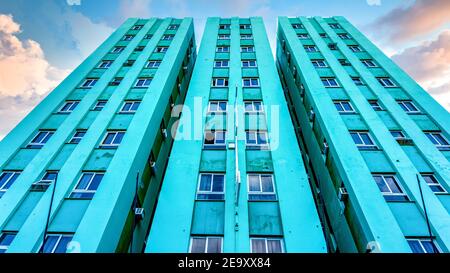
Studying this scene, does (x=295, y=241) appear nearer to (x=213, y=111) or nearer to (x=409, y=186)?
(x=409, y=186)

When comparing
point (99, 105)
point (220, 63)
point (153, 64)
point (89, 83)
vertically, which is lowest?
point (99, 105)

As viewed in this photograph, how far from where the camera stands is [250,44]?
2748cm

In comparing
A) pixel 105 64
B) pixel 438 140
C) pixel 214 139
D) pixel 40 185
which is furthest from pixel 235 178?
pixel 105 64

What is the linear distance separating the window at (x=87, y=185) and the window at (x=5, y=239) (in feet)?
8.65

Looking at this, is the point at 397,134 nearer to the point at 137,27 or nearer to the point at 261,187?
the point at 261,187

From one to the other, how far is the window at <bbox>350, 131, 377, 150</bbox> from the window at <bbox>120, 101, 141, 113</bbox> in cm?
1449

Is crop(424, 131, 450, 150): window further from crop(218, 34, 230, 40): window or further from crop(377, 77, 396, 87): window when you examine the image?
crop(218, 34, 230, 40): window

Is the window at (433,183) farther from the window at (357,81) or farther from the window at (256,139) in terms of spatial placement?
the window at (357,81)

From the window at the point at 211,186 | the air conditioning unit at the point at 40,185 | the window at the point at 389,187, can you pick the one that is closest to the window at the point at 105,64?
the air conditioning unit at the point at 40,185

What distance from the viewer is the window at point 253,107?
19.4 metres

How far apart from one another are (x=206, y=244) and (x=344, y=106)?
43.6 ft

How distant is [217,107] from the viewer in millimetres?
19672

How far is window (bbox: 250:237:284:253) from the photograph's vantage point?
38.7 feet
